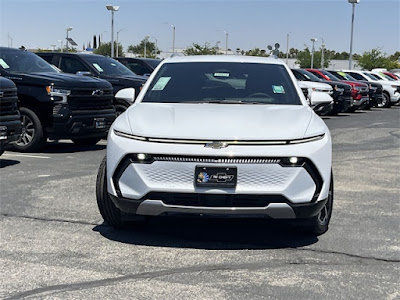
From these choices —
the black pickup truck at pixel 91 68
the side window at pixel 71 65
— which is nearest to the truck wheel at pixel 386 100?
the black pickup truck at pixel 91 68

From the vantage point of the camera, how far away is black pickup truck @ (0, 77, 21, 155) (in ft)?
26.7

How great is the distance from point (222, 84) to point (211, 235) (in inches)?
59.9

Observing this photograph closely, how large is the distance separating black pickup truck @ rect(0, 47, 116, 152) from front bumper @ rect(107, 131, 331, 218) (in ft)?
18.7

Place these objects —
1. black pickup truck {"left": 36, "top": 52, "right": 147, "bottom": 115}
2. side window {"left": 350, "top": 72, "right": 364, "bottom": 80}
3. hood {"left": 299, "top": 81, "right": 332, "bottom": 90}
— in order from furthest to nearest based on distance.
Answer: side window {"left": 350, "top": 72, "right": 364, "bottom": 80}
hood {"left": 299, "top": 81, "right": 332, "bottom": 90}
black pickup truck {"left": 36, "top": 52, "right": 147, "bottom": 115}

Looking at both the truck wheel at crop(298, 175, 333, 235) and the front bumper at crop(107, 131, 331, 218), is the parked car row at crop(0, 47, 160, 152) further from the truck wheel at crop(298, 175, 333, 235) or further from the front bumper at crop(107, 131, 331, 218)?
the truck wheel at crop(298, 175, 333, 235)

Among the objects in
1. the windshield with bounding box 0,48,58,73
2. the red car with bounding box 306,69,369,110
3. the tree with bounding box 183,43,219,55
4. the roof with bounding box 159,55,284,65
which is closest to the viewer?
the roof with bounding box 159,55,284,65

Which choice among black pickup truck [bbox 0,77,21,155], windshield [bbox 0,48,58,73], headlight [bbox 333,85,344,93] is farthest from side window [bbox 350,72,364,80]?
black pickup truck [bbox 0,77,21,155]

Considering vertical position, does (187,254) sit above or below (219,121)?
below

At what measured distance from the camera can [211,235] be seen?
515cm

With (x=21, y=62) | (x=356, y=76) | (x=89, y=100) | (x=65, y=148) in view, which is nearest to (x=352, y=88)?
(x=356, y=76)

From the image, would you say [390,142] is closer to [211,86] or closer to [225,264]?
Answer: [211,86]

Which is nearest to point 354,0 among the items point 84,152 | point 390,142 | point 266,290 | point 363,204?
point 390,142

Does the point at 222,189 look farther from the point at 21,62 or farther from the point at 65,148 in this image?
the point at 21,62

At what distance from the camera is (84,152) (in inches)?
415
